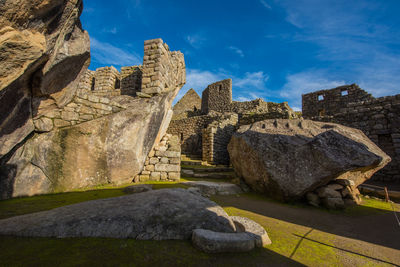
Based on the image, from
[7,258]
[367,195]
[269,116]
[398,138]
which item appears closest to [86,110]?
[7,258]

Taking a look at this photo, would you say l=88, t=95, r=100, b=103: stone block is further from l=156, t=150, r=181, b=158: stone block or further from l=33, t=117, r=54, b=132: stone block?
l=156, t=150, r=181, b=158: stone block

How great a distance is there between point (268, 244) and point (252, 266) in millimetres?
770

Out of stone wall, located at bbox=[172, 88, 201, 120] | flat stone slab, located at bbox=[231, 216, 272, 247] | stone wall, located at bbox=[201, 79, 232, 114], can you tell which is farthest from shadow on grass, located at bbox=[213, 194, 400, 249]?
stone wall, located at bbox=[172, 88, 201, 120]

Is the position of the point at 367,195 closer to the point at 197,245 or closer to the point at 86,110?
the point at 197,245

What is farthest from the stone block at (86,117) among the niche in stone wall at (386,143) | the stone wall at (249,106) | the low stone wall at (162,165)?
the stone wall at (249,106)

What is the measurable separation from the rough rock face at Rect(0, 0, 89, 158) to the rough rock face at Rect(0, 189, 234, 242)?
1.98m

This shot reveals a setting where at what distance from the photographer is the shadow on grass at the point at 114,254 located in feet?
5.40

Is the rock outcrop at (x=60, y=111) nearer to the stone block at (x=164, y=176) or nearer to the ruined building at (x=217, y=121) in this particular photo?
the stone block at (x=164, y=176)

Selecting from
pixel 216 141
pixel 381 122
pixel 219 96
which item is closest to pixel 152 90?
pixel 216 141

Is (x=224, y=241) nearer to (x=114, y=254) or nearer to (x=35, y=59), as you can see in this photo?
(x=114, y=254)

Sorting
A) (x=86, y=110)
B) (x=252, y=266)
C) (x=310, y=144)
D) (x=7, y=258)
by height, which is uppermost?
(x=86, y=110)

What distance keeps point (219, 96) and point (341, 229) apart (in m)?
21.8

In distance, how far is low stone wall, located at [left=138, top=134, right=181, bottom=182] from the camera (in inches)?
262

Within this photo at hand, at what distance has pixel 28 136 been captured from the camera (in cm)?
421
